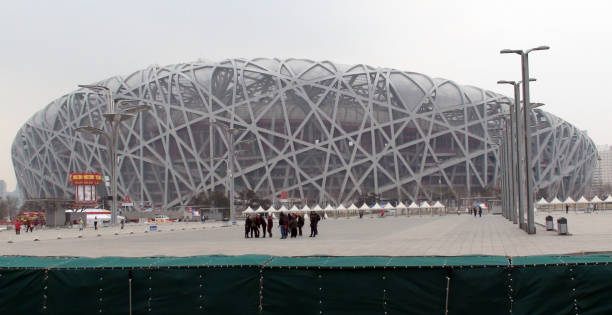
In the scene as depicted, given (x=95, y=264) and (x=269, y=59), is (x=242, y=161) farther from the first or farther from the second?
(x=95, y=264)

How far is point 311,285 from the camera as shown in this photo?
31.1ft

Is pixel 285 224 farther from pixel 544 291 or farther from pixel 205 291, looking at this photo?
pixel 544 291

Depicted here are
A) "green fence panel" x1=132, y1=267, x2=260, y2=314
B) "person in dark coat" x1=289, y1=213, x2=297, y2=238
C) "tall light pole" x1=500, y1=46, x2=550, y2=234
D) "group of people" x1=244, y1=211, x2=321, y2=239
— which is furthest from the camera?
"person in dark coat" x1=289, y1=213, x2=297, y2=238

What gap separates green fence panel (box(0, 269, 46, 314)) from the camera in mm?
10000

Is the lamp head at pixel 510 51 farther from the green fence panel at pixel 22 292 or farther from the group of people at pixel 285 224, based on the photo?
the green fence panel at pixel 22 292

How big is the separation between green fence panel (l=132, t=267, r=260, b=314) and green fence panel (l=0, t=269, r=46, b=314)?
154 centimetres

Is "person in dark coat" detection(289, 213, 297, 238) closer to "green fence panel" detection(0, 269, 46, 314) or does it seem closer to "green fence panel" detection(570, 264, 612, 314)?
"green fence panel" detection(0, 269, 46, 314)

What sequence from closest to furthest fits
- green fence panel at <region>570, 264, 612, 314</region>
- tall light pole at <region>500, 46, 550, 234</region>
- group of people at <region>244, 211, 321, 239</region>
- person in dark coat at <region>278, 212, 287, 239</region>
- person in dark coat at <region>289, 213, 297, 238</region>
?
green fence panel at <region>570, 264, 612, 314</region> < tall light pole at <region>500, 46, 550, 234</region> < person in dark coat at <region>278, 212, 287, 239</region> < group of people at <region>244, 211, 321, 239</region> < person in dark coat at <region>289, 213, 297, 238</region>

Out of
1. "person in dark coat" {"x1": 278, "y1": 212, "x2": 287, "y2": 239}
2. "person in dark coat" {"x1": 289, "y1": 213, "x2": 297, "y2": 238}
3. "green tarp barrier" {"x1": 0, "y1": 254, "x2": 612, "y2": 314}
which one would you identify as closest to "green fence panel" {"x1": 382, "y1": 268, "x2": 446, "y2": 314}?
"green tarp barrier" {"x1": 0, "y1": 254, "x2": 612, "y2": 314}

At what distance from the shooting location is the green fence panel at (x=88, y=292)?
9.91 m

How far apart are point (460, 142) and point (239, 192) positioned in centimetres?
3357

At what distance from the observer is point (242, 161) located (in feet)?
351

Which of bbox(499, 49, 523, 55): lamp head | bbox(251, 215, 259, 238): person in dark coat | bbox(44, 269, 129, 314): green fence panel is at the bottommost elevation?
bbox(251, 215, 259, 238): person in dark coat

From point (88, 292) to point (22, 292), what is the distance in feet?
3.04
